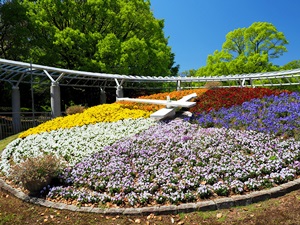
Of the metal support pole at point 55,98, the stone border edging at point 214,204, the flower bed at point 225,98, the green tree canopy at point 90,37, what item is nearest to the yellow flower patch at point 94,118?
the flower bed at point 225,98

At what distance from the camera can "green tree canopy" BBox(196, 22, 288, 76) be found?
28.7 meters

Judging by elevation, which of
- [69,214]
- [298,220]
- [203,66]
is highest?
[203,66]

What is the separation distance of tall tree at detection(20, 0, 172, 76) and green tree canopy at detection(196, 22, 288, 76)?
8917 millimetres

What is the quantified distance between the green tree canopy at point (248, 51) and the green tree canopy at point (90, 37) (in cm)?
902

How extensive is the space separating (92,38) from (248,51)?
60.3ft

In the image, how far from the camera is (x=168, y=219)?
187 inches

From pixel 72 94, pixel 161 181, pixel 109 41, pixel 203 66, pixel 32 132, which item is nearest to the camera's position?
pixel 161 181

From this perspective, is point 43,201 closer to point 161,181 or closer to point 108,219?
point 108,219

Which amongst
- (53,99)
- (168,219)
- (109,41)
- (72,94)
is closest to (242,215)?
(168,219)

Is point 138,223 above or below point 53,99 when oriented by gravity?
below

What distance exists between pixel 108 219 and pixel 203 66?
32.6 metres

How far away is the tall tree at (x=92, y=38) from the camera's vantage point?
2089 cm

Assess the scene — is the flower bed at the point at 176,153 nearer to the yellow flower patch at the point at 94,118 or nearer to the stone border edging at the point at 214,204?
the stone border edging at the point at 214,204

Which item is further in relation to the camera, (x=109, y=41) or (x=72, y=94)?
(x=72, y=94)
